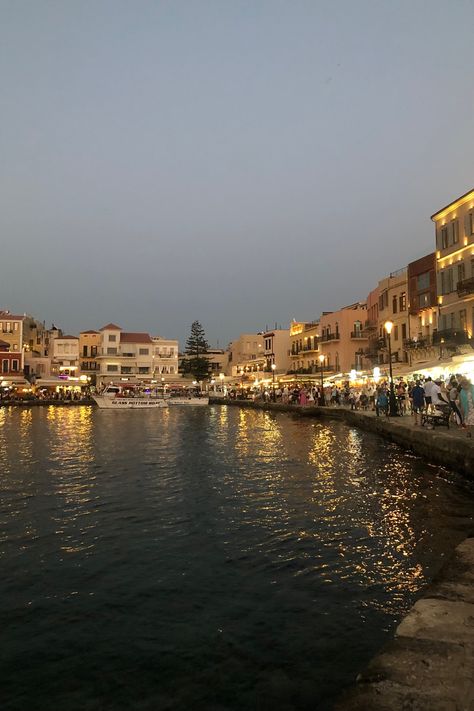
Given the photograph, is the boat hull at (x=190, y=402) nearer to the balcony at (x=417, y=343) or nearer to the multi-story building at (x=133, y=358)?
the multi-story building at (x=133, y=358)

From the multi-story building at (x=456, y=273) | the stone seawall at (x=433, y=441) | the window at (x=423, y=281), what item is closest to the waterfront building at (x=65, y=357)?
the window at (x=423, y=281)

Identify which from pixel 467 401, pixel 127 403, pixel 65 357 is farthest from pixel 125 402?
pixel 467 401

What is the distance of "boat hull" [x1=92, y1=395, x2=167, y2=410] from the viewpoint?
6562 cm

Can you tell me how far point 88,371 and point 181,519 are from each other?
86.0 metres

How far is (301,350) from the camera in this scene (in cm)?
7631

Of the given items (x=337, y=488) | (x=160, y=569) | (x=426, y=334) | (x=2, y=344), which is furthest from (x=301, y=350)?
(x=160, y=569)

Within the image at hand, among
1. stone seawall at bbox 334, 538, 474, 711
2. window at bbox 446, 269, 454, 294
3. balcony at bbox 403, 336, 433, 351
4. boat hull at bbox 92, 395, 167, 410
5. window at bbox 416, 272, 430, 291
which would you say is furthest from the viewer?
boat hull at bbox 92, 395, 167, 410

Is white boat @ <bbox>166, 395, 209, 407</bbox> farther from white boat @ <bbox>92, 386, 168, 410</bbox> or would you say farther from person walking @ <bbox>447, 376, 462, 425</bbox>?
person walking @ <bbox>447, 376, 462, 425</bbox>

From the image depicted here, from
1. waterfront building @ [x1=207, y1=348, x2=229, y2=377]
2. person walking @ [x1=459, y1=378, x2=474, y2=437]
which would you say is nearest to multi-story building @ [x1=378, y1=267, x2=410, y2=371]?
person walking @ [x1=459, y1=378, x2=474, y2=437]

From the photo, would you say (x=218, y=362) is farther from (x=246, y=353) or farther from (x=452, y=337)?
(x=452, y=337)

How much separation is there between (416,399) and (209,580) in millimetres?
18058

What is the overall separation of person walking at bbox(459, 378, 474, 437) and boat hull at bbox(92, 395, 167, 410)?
167ft

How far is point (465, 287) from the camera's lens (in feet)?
110

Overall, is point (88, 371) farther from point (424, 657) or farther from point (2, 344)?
point (424, 657)
